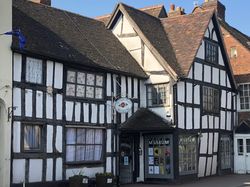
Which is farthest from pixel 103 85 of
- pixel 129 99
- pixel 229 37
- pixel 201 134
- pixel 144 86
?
pixel 229 37

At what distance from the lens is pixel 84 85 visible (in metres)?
19.9

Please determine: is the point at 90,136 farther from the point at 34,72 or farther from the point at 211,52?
the point at 211,52

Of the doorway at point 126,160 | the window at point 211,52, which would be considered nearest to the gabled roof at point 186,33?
the window at point 211,52

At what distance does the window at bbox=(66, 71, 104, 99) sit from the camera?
19.2 meters

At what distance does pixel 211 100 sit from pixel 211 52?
8.44ft

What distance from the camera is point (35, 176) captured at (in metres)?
17.5

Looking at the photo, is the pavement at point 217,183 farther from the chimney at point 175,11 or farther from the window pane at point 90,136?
the chimney at point 175,11

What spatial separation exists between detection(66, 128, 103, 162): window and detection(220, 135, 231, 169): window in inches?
347

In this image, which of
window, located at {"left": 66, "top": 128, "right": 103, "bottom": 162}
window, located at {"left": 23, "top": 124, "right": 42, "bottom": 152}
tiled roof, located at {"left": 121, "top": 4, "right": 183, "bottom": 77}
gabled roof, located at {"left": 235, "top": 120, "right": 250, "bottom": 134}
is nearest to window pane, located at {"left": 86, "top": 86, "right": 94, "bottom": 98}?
window, located at {"left": 66, "top": 128, "right": 103, "bottom": 162}

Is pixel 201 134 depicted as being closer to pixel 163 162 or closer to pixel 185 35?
pixel 163 162

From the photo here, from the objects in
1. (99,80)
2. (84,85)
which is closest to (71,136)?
(84,85)

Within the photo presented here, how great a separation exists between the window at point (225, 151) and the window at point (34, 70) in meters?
12.4

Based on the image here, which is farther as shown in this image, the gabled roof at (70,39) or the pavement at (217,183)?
the pavement at (217,183)

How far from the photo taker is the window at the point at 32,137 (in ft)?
57.1
